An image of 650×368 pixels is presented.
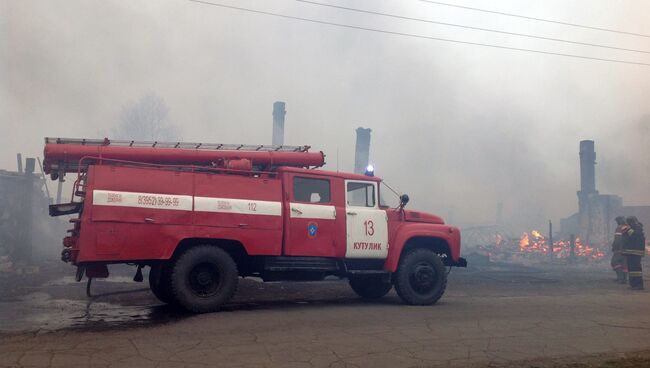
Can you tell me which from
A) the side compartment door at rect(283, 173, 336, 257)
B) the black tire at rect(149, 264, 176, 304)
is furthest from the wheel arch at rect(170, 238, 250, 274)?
the side compartment door at rect(283, 173, 336, 257)

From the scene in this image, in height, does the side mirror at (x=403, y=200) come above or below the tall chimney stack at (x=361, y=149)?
Answer: below

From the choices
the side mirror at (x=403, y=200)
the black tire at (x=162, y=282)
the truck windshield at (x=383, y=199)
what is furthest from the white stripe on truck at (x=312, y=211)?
the black tire at (x=162, y=282)

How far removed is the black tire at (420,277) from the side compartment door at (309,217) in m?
1.47

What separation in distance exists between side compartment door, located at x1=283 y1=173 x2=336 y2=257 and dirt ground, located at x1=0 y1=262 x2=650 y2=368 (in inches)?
40.4

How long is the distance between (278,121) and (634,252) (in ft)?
73.4

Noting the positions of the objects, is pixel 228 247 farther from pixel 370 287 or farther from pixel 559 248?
pixel 559 248

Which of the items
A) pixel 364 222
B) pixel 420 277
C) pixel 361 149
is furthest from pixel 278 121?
pixel 420 277

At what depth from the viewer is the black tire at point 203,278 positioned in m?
7.12

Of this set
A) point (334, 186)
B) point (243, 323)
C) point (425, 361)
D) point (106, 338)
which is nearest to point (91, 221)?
point (106, 338)

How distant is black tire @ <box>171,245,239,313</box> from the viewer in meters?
7.12

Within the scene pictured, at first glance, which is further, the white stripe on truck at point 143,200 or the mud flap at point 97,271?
the mud flap at point 97,271

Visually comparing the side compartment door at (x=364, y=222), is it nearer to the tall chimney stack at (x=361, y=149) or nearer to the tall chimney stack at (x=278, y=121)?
the tall chimney stack at (x=361, y=149)

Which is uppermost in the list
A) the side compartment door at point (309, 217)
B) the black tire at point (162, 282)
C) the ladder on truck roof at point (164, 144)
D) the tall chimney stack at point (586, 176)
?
the tall chimney stack at point (586, 176)

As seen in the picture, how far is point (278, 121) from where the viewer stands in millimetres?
31188
